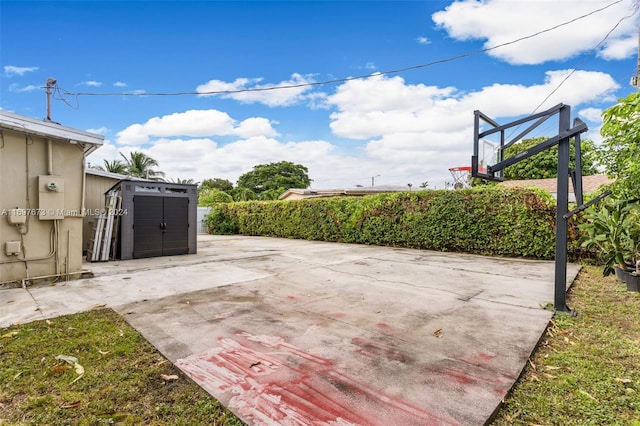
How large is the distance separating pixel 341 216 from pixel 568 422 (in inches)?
398

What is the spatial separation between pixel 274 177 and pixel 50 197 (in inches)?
1351

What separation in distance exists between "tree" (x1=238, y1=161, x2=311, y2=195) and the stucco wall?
108 ft

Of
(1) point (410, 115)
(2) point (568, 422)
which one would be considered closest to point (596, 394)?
(2) point (568, 422)

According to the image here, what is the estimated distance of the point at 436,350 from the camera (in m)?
2.56

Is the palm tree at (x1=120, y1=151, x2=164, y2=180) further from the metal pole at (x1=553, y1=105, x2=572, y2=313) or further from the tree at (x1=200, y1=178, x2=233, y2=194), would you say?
the metal pole at (x1=553, y1=105, x2=572, y2=313)

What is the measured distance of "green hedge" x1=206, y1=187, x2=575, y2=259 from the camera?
7613 mm

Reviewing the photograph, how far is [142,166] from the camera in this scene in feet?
87.0

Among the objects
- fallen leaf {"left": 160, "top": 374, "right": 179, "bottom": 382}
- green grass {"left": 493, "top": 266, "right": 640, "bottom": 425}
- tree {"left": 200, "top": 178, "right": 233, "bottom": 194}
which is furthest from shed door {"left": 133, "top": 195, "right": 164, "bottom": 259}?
tree {"left": 200, "top": 178, "right": 233, "bottom": 194}

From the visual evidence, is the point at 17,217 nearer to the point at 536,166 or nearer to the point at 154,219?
the point at 154,219

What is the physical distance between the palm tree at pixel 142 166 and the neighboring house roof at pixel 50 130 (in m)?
22.4

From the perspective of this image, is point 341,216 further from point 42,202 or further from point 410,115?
point 42,202

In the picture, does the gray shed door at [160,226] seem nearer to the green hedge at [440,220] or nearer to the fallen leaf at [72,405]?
the green hedge at [440,220]

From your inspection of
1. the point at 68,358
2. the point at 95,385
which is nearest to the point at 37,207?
the point at 68,358

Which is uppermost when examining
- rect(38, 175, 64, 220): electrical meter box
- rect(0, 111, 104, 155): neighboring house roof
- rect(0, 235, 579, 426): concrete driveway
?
rect(0, 111, 104, 155): neighboring house roof
